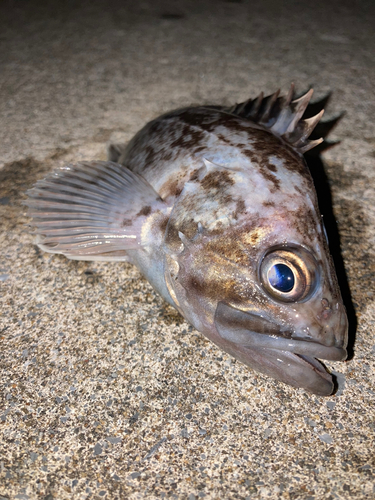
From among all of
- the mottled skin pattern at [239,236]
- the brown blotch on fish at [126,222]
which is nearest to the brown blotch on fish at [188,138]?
the mottled skin pattern at [239,236]

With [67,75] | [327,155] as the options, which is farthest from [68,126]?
[327,155]

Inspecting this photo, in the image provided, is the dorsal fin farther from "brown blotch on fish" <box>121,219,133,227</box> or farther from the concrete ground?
"brown blotch on fish" <box>121,219,133,227</box>

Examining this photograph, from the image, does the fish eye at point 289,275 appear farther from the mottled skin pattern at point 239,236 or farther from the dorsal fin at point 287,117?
the dorsal fin at point 287,117

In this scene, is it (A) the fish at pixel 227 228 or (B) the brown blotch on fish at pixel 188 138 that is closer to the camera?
(A) the fish at pixel 227 228

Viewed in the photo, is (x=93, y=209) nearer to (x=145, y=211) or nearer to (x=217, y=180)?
(x=145, y=211)

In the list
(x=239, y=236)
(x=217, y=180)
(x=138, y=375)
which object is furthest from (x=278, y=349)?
(x=217, y=180)
